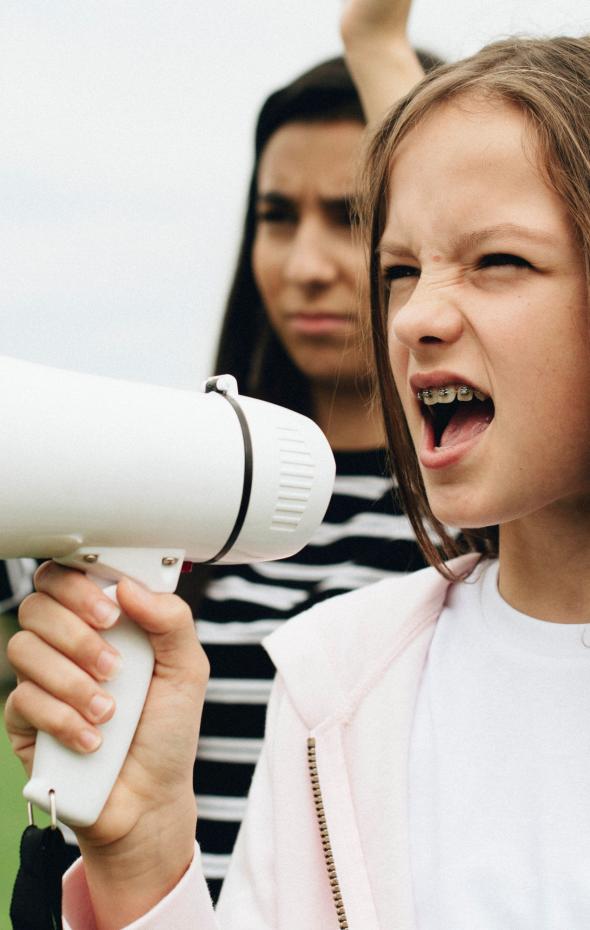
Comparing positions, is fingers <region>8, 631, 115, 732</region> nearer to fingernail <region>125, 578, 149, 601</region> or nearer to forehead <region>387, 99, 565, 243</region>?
fingernail <region>125, 578, 149, 601</region>

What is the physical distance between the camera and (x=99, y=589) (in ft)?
4.85

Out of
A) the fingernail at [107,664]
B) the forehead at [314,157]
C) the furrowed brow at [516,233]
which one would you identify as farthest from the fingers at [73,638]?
the forehead at [314,157]

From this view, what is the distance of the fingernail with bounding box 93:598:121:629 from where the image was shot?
4.73 ft

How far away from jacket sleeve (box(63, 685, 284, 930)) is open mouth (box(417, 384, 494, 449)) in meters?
0.54

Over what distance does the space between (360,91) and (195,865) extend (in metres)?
1.64

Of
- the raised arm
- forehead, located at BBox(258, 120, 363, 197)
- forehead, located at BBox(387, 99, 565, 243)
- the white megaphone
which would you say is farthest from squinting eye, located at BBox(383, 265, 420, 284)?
forehead, located at BBox(258, 120, 363, 197)

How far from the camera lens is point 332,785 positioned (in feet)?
5.55

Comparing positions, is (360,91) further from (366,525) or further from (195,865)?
(195,865)

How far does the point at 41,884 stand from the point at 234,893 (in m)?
0.37

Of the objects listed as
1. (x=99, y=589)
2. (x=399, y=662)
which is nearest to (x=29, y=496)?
(x=99, y=589)

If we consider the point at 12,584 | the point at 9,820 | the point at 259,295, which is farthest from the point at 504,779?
the point at 9,820

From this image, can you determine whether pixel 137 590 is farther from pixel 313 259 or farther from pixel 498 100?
pixel 313 259

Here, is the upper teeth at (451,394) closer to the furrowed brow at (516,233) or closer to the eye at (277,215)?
the furrowed brow at (516,233)

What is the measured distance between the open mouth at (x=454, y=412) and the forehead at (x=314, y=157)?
965 millimetres
